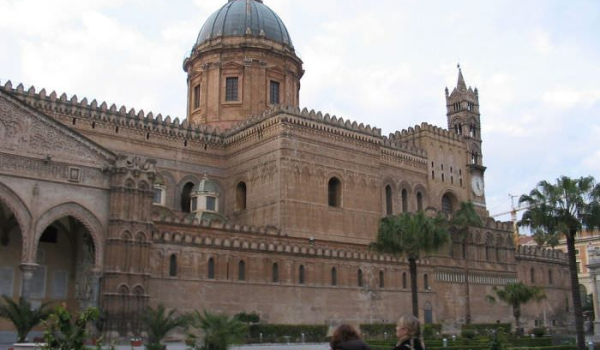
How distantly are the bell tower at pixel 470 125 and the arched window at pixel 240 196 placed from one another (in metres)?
19.4

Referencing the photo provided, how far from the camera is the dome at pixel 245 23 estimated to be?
47312 millimetres

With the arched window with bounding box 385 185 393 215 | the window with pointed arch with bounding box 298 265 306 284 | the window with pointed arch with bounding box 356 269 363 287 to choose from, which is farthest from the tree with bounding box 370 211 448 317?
the arched window with bounding box 385 185 393 215

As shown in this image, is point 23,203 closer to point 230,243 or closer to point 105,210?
point 105,210

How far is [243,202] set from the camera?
41594 mm

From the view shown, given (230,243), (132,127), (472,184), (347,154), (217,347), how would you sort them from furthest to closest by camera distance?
(472,184) → (347,154) → (132,127) → (230,243) → (217,347)

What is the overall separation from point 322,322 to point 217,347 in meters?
18.9

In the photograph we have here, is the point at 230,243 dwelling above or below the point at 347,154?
below

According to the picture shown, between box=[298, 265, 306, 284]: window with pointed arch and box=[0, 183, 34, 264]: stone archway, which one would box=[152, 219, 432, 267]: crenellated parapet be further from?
box=[0, 183, 34, 264]: stone archway

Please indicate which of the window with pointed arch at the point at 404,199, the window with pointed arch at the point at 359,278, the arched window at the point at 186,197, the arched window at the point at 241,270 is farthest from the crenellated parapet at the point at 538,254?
the arched window at the point at 241,270

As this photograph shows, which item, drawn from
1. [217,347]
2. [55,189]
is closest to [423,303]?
[55,189]

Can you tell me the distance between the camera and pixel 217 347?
52.8 ft

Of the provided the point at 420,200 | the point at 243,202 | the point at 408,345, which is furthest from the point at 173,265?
the point at 408,345

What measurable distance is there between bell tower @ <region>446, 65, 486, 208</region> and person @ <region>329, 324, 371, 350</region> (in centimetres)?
4667

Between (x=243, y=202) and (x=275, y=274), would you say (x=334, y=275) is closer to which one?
(x=275, y=274)
